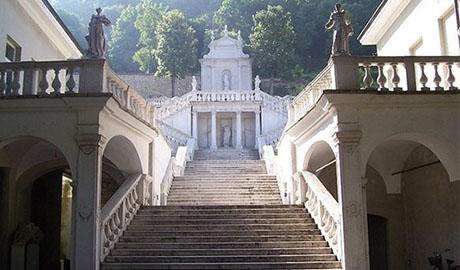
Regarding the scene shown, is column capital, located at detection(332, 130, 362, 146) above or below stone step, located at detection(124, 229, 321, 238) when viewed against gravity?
above

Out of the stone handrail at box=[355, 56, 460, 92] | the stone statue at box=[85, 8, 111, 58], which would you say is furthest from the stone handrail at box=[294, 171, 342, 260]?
the stone statue at box=[85, 8, 111, 58]

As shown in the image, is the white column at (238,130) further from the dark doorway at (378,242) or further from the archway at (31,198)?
the dark doorway at (378,242)

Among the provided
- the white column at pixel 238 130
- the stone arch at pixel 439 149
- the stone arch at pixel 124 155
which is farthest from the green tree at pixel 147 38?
the stone arch at pixel 439 149

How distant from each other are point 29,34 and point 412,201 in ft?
42.3

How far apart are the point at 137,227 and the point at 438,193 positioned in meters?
7.81

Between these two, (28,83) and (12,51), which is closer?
(28,83)

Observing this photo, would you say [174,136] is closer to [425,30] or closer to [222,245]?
[425,30]

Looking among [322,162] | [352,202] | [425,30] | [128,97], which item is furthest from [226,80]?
[352,202]

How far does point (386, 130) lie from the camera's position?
10.9m

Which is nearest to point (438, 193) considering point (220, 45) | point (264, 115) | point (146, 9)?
point (264, 115)

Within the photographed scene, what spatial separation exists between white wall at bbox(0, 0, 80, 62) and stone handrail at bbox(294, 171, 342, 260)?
9066 millimetres

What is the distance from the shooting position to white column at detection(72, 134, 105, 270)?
1045cm

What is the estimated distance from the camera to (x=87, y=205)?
10.6 meters

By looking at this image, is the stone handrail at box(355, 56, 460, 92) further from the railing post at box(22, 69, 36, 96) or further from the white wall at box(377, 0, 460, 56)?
the railing post at box(22, 69, 36, 96)
